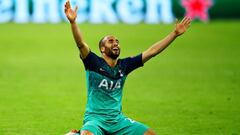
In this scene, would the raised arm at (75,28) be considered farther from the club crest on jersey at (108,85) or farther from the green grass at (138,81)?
the green grass at (138,81)

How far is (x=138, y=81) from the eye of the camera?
2083 cm

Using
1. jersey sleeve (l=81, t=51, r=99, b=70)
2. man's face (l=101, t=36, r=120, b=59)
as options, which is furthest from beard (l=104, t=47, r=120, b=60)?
jersey sleeve (l=81, t=51, r=99, b=70)

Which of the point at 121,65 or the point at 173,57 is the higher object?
the point at 121,65

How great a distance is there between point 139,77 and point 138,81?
2.38 ft

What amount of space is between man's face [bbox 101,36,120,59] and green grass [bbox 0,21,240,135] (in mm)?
2285

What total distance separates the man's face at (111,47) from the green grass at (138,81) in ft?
7.50

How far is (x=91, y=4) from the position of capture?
31016 mm

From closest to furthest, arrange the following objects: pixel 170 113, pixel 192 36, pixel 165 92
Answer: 1. pixel 170 113
2. pixel 165 92
3. pixel 192 36

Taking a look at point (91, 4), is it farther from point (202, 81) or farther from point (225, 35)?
point (202, 81)

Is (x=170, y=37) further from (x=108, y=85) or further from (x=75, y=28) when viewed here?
(x=75, y=28)

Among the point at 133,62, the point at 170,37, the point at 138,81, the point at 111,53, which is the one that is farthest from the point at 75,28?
the point at 138,81

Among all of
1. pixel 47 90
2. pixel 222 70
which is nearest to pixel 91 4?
pixel 222 70

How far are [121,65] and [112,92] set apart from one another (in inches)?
18.2

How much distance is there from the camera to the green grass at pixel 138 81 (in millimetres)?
14906
